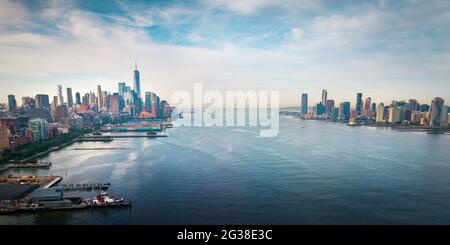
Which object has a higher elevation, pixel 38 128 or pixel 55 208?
pixel 38 128

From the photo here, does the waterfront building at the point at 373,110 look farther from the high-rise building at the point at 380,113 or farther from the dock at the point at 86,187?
the dock at the point at 86,187

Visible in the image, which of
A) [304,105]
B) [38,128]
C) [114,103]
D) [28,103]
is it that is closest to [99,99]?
[114,103]

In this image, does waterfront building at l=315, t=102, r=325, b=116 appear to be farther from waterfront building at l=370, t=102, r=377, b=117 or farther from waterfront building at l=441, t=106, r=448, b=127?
waterfront building at l=441, t=106, r=448, b=127

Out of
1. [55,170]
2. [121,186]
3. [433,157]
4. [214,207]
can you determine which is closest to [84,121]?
[55,170]

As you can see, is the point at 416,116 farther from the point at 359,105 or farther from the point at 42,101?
the point at 42,101

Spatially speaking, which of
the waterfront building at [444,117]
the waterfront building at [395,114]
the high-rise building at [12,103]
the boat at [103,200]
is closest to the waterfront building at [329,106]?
the waterfront building at [395,114]

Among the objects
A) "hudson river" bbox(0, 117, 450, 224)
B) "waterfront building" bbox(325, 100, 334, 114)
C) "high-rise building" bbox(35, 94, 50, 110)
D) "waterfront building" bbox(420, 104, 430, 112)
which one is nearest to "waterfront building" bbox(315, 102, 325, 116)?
"waterfront building" bbox(325, 100, 334, 114)

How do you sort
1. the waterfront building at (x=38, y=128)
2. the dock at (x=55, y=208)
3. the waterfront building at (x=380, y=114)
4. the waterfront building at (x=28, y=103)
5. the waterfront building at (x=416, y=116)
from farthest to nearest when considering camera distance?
the waterfront building at (x=380, y=114), the waterfront building at (x=416, y=116), the waterfront building at (x=28, y=103), the waterfront building at (x=38, y=128), the dock at (x=55, y=208)
